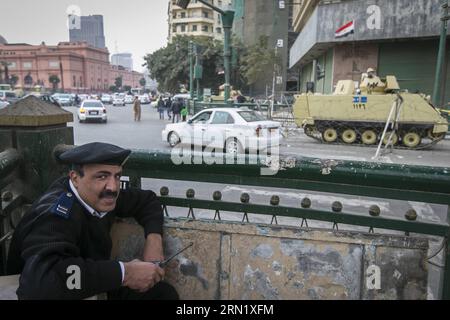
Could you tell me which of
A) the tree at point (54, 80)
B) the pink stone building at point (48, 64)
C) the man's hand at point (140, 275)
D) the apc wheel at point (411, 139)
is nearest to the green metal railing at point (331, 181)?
the man's hand at point (140, 275)

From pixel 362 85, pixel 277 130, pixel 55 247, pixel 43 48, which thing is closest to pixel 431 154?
pixel 362 85

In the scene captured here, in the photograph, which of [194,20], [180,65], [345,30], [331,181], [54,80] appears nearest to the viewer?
[331,181]

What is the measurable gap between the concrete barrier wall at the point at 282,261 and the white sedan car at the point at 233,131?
9.05 m

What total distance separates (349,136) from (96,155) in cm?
1424

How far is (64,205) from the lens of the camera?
194 cm

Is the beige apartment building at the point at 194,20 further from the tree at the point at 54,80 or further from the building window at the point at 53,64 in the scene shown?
the building window at the point at 53,64

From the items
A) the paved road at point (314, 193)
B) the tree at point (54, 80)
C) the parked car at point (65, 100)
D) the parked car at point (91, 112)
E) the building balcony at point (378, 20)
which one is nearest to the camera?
the paved road at point (314, 193)

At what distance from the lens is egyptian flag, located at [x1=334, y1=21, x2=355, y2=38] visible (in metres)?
22.6

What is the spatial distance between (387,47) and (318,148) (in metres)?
12.8

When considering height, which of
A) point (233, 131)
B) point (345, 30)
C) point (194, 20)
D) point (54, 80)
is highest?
point (194, 20)

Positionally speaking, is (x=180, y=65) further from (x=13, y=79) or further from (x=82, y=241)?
(x=13, y=79)

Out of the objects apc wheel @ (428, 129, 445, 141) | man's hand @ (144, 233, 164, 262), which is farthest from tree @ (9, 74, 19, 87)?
man's hand @ (144, 233, 164, 262)

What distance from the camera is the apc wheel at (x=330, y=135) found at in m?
15.4

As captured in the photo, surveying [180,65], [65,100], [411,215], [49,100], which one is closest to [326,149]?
[49,100]
